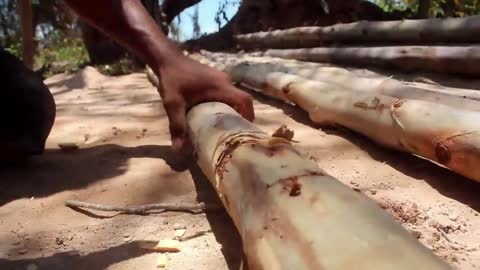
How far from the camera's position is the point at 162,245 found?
1.36m

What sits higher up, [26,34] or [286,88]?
[286,88]

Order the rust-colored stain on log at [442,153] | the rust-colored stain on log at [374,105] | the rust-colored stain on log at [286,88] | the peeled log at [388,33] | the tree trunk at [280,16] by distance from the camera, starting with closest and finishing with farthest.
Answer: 1. the rust-colored stain on log at [442,153]
2. the rust-colored stain on log at [374,105]
3. the rust-colored stain on log at [286,88]
4. the peeled log at [388,33]
5. the tree trunk at [280,16]

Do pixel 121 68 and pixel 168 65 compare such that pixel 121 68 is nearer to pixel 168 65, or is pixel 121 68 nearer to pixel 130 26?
pixel 130 26

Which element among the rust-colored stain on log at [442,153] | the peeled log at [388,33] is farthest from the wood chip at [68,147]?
the peeled log at [388,33]

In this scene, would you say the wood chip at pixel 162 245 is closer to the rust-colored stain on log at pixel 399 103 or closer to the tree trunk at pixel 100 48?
the rust-colored stain on log at pixel 399 103

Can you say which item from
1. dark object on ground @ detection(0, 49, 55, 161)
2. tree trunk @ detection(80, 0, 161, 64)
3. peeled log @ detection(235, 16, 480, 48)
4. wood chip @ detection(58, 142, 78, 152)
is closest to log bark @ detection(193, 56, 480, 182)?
wood chip @ detection(58, 142, 78, 152)

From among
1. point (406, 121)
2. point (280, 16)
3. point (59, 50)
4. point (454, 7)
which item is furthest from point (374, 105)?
point (59, 50)

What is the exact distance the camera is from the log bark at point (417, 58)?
128 inches

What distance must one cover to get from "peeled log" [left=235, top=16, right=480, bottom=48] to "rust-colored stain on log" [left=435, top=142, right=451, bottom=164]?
2361mm

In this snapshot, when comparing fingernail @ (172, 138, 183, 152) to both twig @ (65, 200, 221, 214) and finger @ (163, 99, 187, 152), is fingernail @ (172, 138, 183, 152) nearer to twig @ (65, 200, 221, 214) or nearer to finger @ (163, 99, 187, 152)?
finger @ (163, 99, 187, 152)

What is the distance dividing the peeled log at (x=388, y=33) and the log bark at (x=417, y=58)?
287 millimetres

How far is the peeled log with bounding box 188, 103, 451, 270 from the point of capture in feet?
2.67

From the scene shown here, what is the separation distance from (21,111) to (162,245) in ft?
3.42

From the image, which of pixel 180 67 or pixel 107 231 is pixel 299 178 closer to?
pixel 107 231
